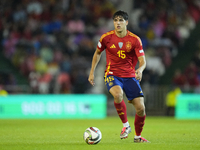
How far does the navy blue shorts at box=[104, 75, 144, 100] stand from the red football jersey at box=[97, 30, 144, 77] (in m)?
0.10

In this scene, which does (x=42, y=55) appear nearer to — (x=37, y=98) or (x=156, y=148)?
(x=37, y=98)

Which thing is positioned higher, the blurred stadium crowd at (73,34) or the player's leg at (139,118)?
the blurred stadium crowd at (73,34)

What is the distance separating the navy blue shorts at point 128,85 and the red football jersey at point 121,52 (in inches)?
3.9

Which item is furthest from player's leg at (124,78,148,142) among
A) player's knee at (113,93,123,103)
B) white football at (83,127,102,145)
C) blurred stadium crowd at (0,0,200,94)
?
blurred stadium crowd at (0,0,200,94)

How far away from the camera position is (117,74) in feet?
26.5

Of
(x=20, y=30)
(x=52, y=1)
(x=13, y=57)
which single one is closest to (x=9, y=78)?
(x=13, y=57)

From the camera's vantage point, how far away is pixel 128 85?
7961 millimetres

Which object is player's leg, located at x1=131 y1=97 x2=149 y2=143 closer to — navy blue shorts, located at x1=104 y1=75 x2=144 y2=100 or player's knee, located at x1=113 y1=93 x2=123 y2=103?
navy blue shorts, located at x1=104 y1=75 x2=144 y2=100

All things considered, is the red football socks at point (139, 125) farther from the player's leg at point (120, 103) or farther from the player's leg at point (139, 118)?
the player's leg at point (120, 103)

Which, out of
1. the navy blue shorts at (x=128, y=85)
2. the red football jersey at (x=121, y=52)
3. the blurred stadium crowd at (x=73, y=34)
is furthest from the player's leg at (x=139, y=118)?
the blurred stadium crowd at (x=73, y=34)

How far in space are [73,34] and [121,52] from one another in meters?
12.7

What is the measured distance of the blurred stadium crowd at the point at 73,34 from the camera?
19.2 metres

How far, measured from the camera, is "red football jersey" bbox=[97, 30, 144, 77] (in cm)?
802

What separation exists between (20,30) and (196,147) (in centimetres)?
1520
